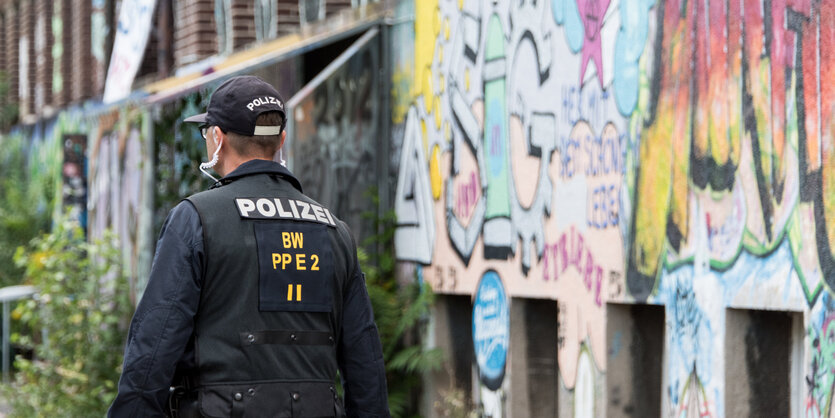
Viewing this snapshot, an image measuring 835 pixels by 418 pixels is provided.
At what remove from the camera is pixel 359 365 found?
4387 millimetres

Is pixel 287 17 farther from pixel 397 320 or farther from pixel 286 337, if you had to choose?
pixel 286 337

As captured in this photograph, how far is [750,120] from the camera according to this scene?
18.7 ft

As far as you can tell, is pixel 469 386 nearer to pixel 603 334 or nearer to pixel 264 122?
pixel 603 334

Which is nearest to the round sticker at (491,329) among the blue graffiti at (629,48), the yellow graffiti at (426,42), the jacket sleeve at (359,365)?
the yellow graffiti at (426,42)

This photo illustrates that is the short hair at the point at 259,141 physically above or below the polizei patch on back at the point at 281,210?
above

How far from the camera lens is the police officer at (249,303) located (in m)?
3.99

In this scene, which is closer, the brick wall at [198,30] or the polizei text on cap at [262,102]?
the polizei text on cap at [262,102]

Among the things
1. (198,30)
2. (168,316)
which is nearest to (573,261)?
(168,316)

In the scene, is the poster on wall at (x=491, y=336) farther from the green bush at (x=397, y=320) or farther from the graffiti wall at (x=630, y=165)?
the green bush at (x=397, y=320)

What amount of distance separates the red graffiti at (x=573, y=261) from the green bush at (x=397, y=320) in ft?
4.77

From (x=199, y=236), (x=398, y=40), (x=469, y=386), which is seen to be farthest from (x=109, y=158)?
(x=199, y=236)

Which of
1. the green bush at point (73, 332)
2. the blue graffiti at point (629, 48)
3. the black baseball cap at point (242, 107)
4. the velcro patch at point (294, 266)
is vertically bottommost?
the green bush at point (73, 332)

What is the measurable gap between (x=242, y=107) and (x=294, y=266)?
1.67 feet

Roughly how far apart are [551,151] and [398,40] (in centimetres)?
240
